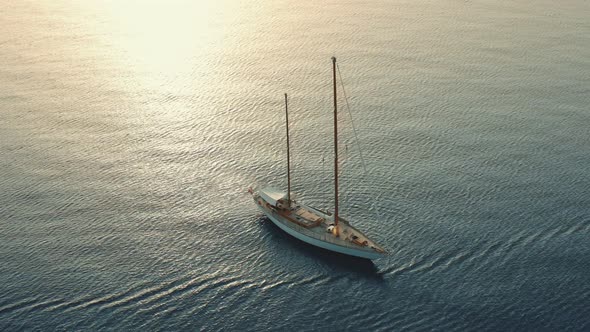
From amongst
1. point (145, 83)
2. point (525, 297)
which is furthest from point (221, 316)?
point (145, 83)

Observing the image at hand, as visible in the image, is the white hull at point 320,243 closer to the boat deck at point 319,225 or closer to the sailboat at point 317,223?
the sailboat at point 317,223

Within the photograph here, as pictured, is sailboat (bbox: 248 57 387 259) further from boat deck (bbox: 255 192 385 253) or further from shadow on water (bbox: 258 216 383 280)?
shadow on water (bbox: 258 216 383 280)


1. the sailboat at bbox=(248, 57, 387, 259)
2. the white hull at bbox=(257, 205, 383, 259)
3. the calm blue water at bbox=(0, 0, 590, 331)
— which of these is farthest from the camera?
the sailboat at bbox=(248, 57, 387, 259)

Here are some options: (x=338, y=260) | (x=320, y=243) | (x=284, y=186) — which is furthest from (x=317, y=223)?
(x=284, y=186)

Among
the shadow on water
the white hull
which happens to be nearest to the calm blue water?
the shadow on water

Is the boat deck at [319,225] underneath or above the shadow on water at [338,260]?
above

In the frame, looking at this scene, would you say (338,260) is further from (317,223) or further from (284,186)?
(284,186)

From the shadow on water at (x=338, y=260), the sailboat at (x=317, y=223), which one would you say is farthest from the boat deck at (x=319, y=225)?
the shadow on water at (x=338, y=260)
